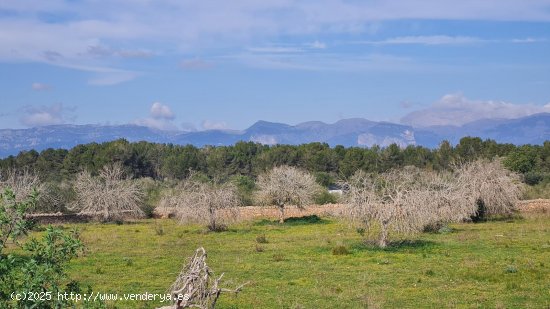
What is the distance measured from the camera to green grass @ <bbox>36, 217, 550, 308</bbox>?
Result: 2111 centimetres

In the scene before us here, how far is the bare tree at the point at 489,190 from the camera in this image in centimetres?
4838

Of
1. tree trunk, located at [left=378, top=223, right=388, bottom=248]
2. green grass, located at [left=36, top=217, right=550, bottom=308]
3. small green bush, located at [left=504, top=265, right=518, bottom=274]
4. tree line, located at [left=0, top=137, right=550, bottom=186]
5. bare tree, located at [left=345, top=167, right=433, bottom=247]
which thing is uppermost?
tree line, located at [left=0, top=137, right=550, bottom=186]

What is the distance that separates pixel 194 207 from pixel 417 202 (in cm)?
1774

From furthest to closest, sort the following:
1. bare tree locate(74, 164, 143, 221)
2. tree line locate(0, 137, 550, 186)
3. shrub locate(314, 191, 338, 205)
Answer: tree line locate(0, 137, 550, 186)
shrub locate(314, 191, 338, 205)
bare tree locate(74, 164, 143, 221)

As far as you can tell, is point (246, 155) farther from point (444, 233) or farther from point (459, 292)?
point (459, 292)

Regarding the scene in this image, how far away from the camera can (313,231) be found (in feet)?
Result: 145

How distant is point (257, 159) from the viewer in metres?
99.8

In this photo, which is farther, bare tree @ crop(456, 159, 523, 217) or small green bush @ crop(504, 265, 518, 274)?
bare tree @ crop(456, 159, 523, 217)

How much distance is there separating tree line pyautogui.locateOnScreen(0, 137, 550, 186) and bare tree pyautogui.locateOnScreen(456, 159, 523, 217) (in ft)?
99.9

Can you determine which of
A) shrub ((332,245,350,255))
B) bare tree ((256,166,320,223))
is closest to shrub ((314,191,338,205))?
bare tree ((256,166,320,223))

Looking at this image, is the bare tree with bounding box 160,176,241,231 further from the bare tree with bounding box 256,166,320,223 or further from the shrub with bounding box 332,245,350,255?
the shrub with bounding box 332,245,350,255

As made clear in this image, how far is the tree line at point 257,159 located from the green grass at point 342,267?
42046 millimetres

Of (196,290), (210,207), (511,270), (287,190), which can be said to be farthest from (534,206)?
(196,290)

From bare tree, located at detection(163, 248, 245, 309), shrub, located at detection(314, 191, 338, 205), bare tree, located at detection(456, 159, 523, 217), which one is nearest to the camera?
bare tree, located at detection(163, 248, 245, 309)
